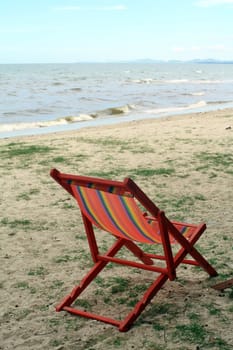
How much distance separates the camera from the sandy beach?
2973 mm

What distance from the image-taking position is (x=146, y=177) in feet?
22.6

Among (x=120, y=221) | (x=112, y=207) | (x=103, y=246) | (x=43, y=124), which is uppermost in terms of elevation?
(x=112, y=207)

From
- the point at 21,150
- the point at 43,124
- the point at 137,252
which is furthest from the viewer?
the point at 43,124

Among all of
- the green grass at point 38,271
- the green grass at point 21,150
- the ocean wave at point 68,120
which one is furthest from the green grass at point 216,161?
the ocean wave at point 68,120

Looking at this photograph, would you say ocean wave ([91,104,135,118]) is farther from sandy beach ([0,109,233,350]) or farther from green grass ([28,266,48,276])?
green grass ([28,266,48,276])

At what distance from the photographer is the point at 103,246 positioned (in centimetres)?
448

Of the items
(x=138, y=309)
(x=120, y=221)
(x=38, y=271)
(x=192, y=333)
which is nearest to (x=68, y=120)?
(x=38, y=271)

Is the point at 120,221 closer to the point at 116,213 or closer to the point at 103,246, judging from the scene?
the point at 116,213

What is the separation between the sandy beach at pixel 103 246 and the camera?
117 inches

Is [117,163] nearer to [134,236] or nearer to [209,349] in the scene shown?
[134,236]

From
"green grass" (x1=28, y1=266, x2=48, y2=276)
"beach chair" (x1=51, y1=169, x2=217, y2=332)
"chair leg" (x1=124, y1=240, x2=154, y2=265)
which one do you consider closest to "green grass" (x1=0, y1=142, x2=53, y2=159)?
"green grass" (x1=28, y1=266, x2=48, y2=276)

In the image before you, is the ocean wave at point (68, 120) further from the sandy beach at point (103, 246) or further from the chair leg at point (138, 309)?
the chair leg at point (138, 309)

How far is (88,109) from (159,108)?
10.3 ft

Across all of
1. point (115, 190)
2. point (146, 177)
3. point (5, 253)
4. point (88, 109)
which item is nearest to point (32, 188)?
point (146, 177)
